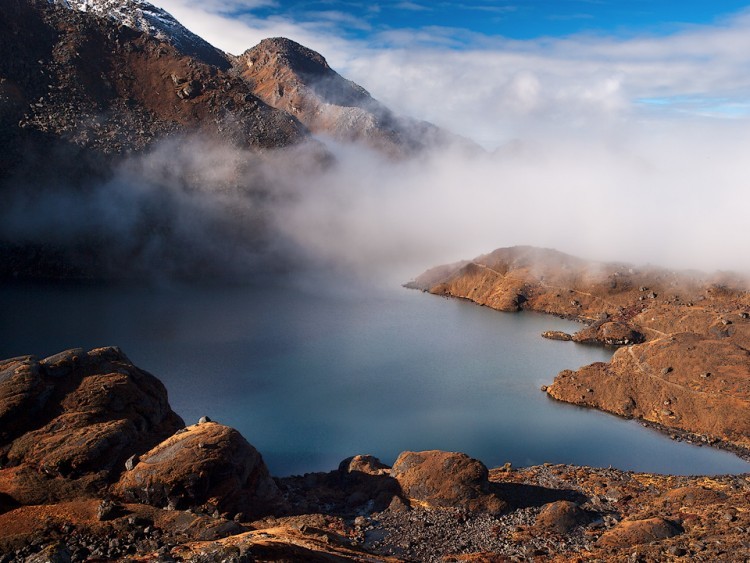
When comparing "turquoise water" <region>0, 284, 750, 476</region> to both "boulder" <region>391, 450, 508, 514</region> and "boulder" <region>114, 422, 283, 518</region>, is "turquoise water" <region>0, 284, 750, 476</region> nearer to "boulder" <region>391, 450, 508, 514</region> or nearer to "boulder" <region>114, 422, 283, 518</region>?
"boulder" <region>391, 450, 508, 514</region>

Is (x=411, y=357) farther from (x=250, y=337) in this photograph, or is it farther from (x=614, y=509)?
(x=614, y=509)

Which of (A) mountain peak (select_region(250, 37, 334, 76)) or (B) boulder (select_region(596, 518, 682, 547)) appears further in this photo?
(A) mountain peak (select_region(250, 37, 334, 76))

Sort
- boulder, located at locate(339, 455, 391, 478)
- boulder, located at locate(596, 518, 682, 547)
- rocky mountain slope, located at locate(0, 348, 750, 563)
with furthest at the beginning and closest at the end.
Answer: boulder, located at locate(339, 455, 391, 478) < boulder, located at locate(596, 518, 682, 547) < rocky mountain slope, located at locate(0, 348, 750, 563)

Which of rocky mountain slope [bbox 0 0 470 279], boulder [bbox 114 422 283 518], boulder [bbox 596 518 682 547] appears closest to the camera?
boulder [bbox 114 422 283 518]

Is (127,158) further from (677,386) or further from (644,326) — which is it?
(677,386)

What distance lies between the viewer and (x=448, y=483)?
A: 125 feet

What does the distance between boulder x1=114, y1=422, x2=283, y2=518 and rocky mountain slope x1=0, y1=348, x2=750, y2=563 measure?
76 millimetres

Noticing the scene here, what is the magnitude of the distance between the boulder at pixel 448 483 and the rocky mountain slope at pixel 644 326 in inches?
956

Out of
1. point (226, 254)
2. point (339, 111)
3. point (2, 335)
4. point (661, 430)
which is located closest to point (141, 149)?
point (226, 254)

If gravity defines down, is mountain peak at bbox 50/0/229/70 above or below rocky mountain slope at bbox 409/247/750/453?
above

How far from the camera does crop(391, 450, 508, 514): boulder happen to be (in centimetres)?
3750

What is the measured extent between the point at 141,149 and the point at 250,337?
67145mm

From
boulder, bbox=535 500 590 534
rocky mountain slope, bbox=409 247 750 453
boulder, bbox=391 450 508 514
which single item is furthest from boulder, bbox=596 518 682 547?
rocky mountain slope, bbox=409 247 750 453

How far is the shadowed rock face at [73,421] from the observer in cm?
3222
